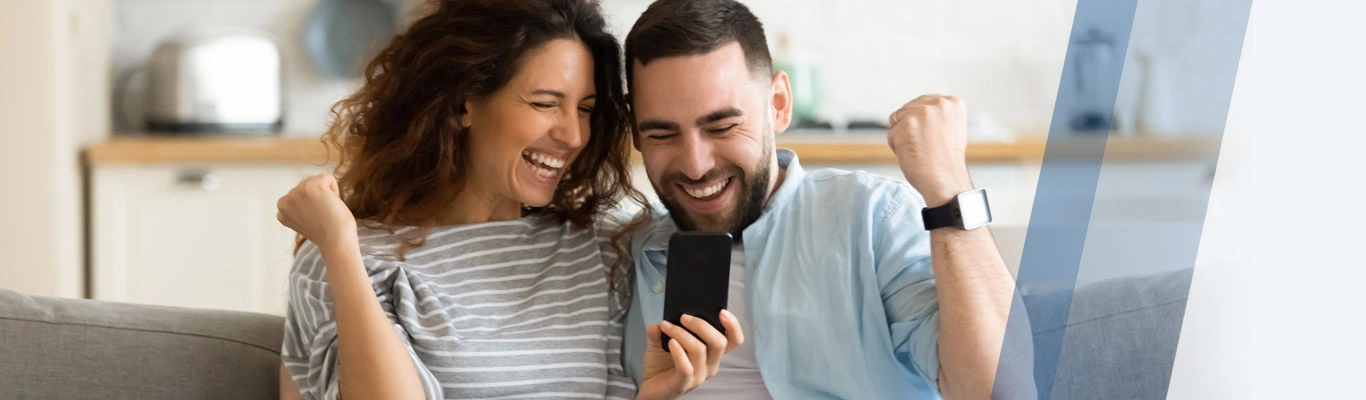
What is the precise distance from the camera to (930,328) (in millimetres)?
1254

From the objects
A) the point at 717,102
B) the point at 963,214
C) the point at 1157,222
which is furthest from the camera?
the point at 717,102

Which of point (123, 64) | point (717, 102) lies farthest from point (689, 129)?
point (123, 64)

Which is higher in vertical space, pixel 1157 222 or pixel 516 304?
pixel 1157 222

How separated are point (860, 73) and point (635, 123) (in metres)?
2.55

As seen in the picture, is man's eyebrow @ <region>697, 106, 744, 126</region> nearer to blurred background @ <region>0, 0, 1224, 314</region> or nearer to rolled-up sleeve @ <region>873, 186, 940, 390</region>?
rolled-up sleeve @ <region>873, 186, 940, 390</region>

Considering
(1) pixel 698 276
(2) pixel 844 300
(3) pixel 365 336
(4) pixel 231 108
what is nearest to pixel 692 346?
(1) pixel 698 276

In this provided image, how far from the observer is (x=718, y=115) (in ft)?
4.58

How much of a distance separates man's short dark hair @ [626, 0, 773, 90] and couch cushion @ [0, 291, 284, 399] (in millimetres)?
556

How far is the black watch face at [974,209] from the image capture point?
122cm

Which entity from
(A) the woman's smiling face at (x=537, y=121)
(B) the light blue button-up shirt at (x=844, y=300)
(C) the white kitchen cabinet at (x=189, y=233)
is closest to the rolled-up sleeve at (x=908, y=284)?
(B) the light blue button-up shirt at (x=844, y=300)

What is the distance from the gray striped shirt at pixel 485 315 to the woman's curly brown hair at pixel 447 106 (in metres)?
0.04

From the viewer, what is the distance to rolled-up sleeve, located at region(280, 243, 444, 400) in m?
1.31

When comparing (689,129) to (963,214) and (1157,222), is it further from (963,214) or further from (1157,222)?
(1157,222)
